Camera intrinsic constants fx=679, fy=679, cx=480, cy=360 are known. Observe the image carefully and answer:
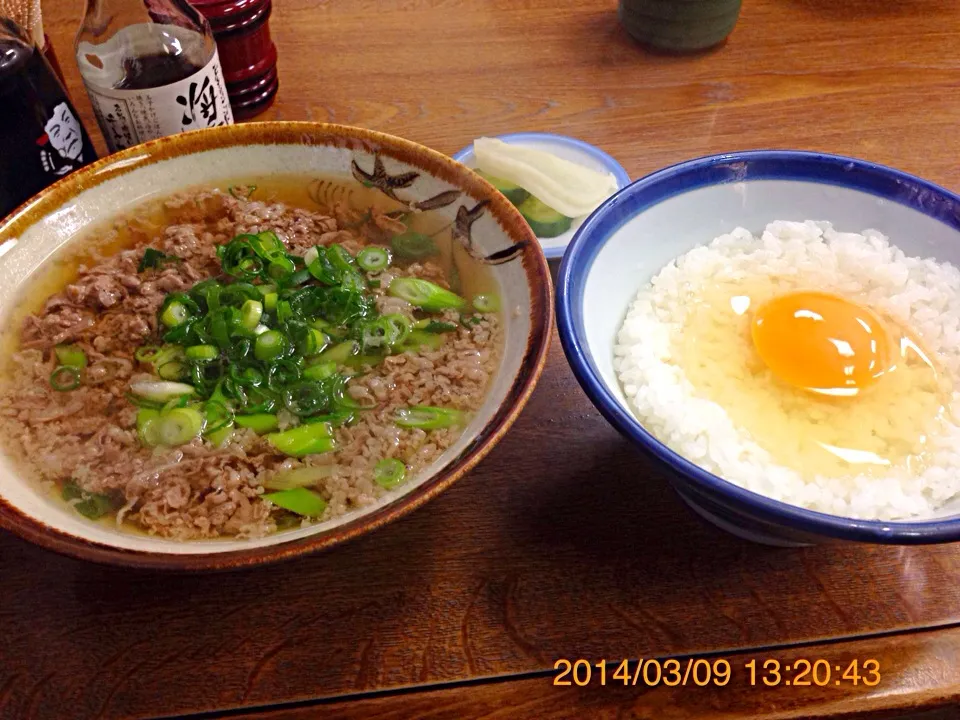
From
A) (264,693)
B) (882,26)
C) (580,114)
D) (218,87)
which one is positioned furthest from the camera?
(882,26)

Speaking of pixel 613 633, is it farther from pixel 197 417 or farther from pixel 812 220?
pixel 812 220

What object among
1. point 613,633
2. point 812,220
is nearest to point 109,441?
point 613,633

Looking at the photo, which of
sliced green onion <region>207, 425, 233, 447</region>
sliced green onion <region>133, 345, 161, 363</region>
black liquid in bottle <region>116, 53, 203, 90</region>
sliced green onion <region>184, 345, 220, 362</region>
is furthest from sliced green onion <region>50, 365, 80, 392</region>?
black liquid in bottle <region>116, 53, 203, 90</region>

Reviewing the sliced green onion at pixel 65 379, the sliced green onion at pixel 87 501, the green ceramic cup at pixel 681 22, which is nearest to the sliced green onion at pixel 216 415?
the sliced green onion at pixel 87 501

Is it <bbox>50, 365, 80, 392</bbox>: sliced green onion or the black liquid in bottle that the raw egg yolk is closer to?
<bbox>50, 365, 80, 392</bbox>: sliced green onion

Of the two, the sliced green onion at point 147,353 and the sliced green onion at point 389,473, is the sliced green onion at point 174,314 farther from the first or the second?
the sliced green onion at point 389,473

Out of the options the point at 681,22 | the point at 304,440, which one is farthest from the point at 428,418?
the point at 681,22

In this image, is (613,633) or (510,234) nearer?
(613,633)

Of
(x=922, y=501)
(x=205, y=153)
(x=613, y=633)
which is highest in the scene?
(x=205, y=153)
